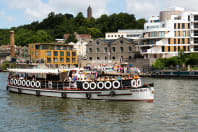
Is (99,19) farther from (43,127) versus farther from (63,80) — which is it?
(43,127)

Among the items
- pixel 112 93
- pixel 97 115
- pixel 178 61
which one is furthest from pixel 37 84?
pixel 178 61

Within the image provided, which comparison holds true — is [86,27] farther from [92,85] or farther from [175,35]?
[92,85]

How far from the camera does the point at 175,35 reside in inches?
3718

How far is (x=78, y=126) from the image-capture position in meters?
27.7

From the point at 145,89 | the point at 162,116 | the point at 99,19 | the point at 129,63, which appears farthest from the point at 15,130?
the point at 99,19

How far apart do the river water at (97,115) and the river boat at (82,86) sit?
1.04 m

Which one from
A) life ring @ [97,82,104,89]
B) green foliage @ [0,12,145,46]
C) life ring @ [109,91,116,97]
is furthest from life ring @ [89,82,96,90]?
green foliage @ [0,12,145,46]

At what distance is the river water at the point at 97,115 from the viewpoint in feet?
88.9

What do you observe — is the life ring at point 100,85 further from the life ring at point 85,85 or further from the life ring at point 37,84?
the life ring at point 37,84

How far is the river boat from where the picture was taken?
38.1 metres

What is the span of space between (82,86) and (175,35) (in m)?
60.3

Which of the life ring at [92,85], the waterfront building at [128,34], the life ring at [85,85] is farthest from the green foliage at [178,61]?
the life ring at [92,85]

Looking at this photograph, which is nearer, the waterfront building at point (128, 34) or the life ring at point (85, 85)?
the life ring at point (85, 85)

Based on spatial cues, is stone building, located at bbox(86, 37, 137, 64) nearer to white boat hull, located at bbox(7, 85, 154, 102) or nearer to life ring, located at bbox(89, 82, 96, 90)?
white boat hull, located at bbox(7, 85, 154, 102)
